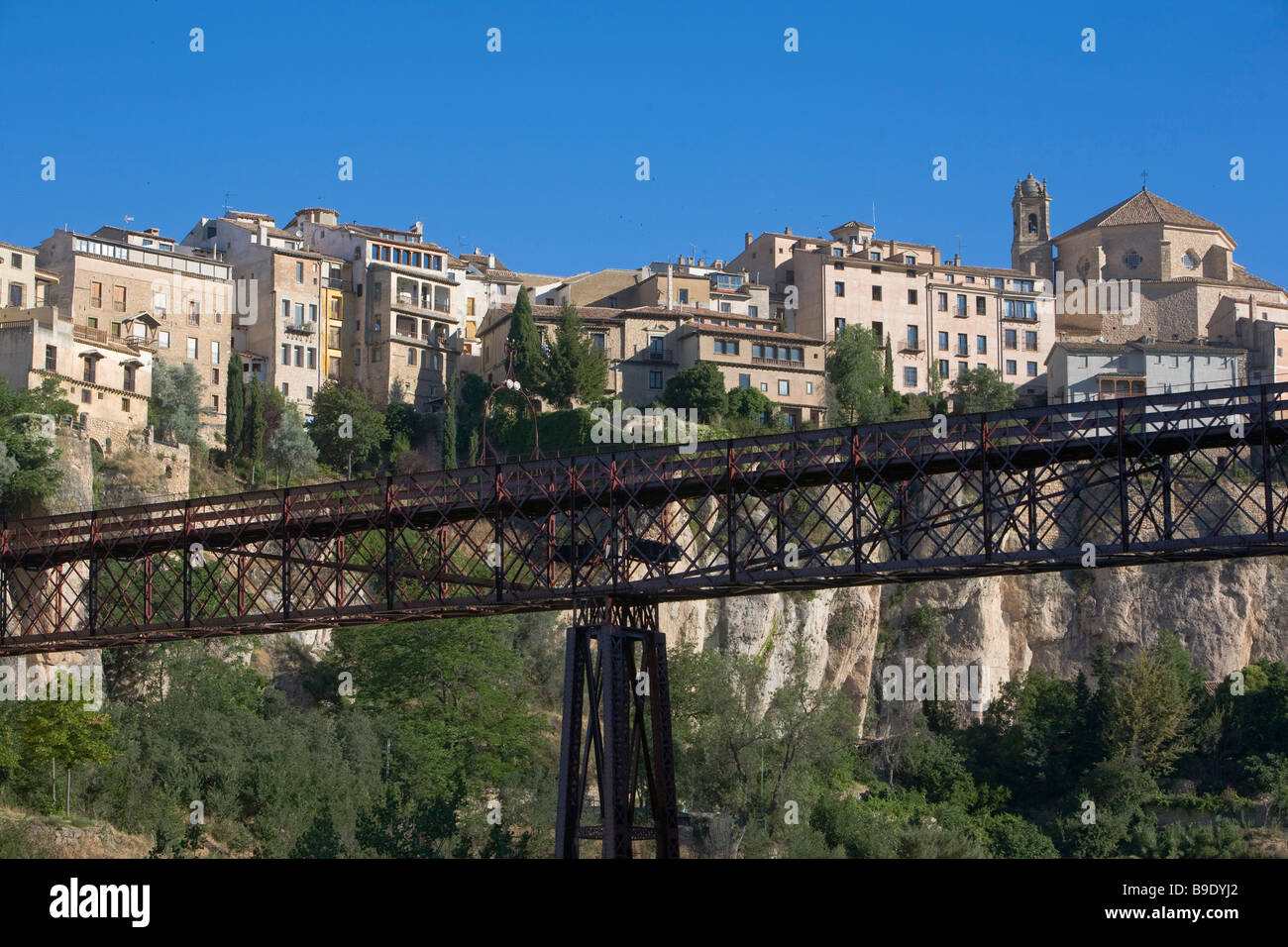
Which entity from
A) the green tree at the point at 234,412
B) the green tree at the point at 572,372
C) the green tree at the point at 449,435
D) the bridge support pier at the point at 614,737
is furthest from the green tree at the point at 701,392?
the bridge support pier at the point at 614,737

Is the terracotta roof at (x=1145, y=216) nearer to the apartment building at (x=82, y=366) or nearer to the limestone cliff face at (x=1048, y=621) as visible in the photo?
the limestone cliff face at (x=1048, y=621)

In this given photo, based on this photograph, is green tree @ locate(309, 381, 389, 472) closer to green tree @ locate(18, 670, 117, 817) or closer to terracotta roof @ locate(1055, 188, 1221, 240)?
green tree @ locate(18, 670, 117, 817)

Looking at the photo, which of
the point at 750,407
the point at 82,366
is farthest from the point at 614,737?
the point at 750,407

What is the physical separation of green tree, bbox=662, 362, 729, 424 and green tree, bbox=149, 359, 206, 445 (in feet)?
83.6

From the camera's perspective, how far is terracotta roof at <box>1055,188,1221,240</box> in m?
127

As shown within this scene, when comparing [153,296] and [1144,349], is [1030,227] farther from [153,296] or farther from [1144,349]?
[153,296]

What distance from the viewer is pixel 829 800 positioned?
229 ft

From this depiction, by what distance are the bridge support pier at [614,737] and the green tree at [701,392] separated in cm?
5595

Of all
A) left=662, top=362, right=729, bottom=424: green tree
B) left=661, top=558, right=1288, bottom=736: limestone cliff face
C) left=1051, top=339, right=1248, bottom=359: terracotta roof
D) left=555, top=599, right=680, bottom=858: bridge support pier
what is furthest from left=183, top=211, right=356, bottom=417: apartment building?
left=555, top=599, right=680, bottom=858: bridge support pier

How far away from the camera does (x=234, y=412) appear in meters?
87.2
